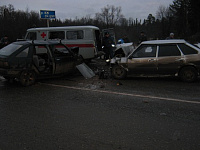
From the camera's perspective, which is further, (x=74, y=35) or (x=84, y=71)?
(x=74, y=35)

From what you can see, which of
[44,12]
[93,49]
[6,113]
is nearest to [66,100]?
[6,113]

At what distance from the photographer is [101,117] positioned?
4.55 meters

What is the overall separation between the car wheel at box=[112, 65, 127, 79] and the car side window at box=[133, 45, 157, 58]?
2.47 ft

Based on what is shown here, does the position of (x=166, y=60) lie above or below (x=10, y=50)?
below

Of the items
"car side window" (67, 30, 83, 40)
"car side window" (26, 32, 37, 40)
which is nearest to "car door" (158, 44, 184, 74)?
"car side window" (67, 30, 83, 40)

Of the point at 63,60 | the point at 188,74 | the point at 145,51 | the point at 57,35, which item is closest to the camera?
the point at 188,74

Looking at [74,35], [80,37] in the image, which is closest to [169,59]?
[80,37]

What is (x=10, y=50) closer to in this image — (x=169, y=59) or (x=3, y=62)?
(x=3, y=62)

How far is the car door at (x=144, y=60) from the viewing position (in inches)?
317

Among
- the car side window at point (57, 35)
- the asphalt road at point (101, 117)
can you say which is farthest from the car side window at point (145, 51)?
the car side window at point (57, 35)

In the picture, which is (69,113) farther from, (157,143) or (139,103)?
(157,143)

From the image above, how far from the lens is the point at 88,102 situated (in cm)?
568

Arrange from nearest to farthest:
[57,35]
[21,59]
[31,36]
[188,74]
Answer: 1. [21,59]
2. [188,74]
3. [57,35]
4. [31,36]

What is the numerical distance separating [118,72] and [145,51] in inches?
53.8
